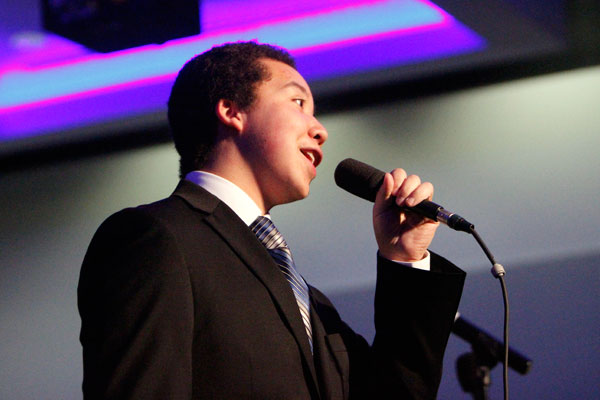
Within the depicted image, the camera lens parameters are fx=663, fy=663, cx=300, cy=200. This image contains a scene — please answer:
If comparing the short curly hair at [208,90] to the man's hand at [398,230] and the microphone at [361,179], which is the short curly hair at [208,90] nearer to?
the microphone at [361,179]

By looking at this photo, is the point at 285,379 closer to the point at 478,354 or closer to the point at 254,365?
the point at 254,365

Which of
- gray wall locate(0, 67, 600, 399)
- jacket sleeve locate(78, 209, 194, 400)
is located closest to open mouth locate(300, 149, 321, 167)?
jacket sleeve locate(78, 209, 194, 400)

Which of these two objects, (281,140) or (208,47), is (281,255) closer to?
(281,140)

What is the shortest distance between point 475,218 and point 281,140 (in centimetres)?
197

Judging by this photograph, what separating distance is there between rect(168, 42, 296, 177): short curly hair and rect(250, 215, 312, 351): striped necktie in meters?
0.25

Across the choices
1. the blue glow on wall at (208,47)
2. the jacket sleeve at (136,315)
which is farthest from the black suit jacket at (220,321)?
the blue glow on wall at (208,47)

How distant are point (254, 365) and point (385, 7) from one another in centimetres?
243

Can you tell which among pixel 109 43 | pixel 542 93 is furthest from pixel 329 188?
pixel 109 43

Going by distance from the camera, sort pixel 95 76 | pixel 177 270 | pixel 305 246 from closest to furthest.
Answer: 1. pixel 177 270
2. pixel 305 246
3. pixel 95 76

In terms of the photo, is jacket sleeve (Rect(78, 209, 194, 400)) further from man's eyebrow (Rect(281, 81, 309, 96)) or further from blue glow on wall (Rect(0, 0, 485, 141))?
blue glow on wall (Rect(0, 0, 485, 141))

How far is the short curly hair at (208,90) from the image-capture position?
152 cm

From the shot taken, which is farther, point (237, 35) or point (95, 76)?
point (95, 76)

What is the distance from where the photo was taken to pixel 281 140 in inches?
56.1

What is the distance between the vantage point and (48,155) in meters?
4.09
